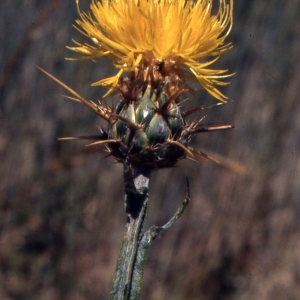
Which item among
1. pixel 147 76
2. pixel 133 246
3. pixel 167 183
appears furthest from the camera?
pixel 167 183

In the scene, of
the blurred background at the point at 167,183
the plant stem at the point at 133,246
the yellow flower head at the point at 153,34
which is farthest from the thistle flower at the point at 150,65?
the blurred background at the point at 167,183

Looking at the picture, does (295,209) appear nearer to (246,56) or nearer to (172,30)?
(246,56)

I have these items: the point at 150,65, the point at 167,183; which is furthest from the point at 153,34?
the point at 167,183

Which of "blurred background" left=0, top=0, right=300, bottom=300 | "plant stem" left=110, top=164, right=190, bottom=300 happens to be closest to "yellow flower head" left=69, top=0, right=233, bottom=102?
"plant stem" left=110, top=164, right=190, bottom=300

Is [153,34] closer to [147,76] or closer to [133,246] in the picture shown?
[147,76]

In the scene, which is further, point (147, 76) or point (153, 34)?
point (147, 76)
